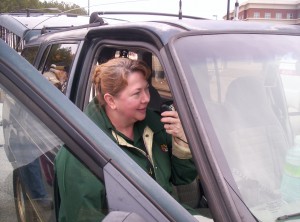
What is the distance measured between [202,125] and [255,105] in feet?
1.16

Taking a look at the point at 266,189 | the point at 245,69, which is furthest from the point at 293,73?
the point at 266,189

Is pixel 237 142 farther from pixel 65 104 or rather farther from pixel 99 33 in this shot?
pixel 99 33

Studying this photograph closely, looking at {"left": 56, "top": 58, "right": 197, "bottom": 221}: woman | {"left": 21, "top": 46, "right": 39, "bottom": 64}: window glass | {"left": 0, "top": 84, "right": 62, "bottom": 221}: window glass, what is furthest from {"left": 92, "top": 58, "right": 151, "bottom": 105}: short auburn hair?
{"left": 21, "top": 46, "right": 39, "bottom": 64}: window glass

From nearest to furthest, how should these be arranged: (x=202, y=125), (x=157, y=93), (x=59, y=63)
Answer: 1. (x=202, y=125)
2. (x=157, y=93)
3. (x=59, y=63)

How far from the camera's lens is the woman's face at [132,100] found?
1979mm

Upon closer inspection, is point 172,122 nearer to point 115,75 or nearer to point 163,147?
point 163,147

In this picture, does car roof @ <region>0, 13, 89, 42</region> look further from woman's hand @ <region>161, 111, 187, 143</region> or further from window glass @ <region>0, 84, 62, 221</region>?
window glass @ <region>0, 84, 62, 221</region>

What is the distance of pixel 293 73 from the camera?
1879mm

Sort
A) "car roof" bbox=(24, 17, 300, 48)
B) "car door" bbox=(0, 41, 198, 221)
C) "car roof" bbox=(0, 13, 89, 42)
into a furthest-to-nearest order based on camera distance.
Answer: "car roof" bbox=(0, 13, 89, 42)
"car roof" bbox=(24, 17, 300, 48)
"car door" bbox=(0, 41, 198, 221)

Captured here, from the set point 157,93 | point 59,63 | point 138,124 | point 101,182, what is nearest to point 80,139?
point 101,182

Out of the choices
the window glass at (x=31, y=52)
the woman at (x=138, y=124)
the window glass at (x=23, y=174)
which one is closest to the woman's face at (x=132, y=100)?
the woman at (x=138, y=124)

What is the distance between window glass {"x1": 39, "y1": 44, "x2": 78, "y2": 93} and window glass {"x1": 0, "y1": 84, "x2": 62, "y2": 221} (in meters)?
1.09

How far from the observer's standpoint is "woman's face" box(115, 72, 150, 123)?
1979mm

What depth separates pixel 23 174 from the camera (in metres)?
1.45
